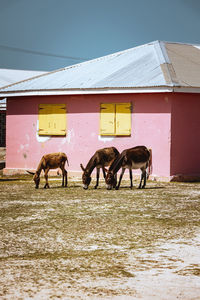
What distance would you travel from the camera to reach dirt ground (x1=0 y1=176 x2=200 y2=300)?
5.41m

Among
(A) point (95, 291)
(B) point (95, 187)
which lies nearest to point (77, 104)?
(B) point (95, 187)

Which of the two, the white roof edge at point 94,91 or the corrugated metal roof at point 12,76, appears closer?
the white roof edge at point 94,91

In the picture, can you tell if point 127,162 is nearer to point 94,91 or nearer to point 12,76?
point 94,91

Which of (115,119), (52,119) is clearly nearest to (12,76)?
(52,119)

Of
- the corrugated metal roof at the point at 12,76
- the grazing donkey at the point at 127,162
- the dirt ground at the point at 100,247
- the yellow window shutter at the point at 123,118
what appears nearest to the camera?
the dirt ground at the point at 100,247

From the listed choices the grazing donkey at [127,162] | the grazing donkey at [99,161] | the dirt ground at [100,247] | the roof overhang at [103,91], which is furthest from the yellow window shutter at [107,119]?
the dirt ground at [100,247]

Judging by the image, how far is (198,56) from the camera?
849 inches

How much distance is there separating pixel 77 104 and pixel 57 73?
343 cm

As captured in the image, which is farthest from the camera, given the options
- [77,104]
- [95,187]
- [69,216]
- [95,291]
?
[77,104]

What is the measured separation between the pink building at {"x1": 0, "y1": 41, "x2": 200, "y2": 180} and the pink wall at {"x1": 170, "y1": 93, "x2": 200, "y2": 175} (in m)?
0.03

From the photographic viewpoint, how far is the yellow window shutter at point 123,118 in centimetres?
1869

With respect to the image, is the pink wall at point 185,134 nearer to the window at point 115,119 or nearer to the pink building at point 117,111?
the pink building at point 117,111

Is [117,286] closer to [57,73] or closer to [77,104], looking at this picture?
[77,104]

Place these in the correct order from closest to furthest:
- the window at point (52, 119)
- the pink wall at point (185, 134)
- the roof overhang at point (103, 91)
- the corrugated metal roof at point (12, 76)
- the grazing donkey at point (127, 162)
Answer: the grazing donkey at point (127, 162), the roof overhang at point (103, 91), the pink wall at point (185, 134), the window at point (52, 119), the corrugated metal roof at point (12, 76)
